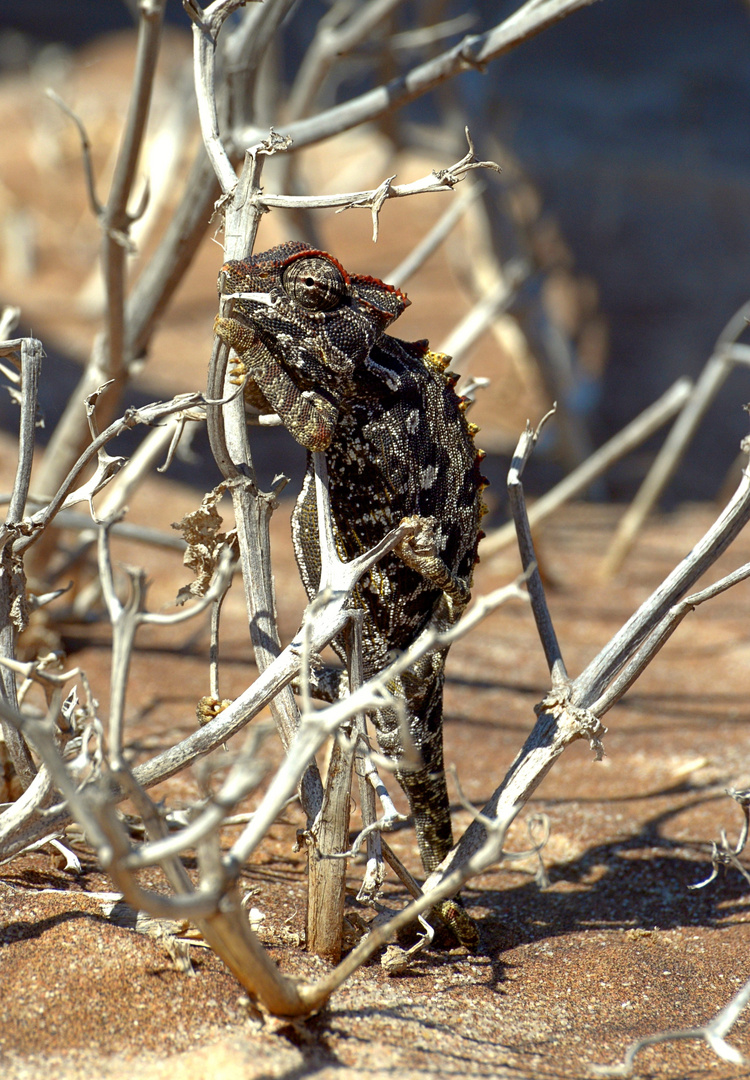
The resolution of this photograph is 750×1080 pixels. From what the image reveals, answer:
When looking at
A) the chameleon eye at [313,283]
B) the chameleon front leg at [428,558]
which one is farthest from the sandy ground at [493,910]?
the chameleon eye at [313,283]

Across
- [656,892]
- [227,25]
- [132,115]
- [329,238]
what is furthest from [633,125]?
[656,892]

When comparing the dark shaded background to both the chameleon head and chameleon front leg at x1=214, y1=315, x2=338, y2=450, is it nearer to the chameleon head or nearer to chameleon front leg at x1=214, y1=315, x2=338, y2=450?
the chameleon head

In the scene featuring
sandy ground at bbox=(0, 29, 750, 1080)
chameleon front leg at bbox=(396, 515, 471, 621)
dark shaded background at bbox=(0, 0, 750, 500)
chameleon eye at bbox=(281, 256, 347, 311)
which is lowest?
Answer: sandy ground at bbox=(0, 29, 750, 1080)

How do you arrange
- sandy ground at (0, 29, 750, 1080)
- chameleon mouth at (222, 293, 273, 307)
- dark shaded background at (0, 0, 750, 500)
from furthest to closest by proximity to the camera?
dark shaded background at (0, 0, 750, 500) < chameleon mouth at (222, 293, 273, 307) < sandy ground at (0, 29, 750, 1080)

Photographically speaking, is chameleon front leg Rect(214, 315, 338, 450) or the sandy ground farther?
chameleon front leg Rect(214, 315, 338, 450)

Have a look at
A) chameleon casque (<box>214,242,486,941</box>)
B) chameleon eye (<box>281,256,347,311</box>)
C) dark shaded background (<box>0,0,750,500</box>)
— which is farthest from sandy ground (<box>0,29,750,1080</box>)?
dark shaded background (<box>0,0,750,500</box>)

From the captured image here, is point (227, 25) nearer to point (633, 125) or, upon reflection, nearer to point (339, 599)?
point (339, 599)

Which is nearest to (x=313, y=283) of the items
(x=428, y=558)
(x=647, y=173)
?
(x=428, y=558)
